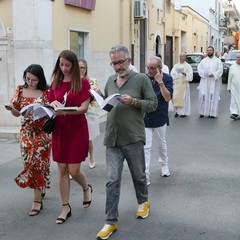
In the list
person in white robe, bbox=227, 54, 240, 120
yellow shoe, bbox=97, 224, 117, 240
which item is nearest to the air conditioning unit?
person in white robe, bbox=227, 54, 240, 120

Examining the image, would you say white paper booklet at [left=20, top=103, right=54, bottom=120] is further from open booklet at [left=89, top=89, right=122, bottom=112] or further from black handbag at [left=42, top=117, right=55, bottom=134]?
open booklet at [left=89, top=89, right=122, bottom=112]

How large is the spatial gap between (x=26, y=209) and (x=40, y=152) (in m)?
0.77

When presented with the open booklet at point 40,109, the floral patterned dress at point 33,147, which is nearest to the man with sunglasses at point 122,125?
the open booklet at point 40,109

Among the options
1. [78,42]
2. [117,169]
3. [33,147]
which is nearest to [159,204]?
[117,169]

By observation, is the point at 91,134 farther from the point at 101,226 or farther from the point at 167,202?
the point at 101,226

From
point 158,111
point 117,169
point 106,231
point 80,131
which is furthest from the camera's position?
point 158,111

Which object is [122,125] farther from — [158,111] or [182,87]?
[182,87]

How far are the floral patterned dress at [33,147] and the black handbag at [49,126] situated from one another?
31cm

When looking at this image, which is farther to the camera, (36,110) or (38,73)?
(38,73)

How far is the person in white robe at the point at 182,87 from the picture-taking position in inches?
506

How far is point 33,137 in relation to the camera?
5129 mm

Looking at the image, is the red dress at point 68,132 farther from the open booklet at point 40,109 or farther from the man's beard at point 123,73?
the man's beard at point 123,73

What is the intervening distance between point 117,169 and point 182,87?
8627 millimetres

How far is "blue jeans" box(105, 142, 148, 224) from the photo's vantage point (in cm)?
459
